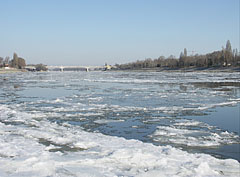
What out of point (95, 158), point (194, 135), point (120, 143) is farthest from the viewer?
point (194, 135)

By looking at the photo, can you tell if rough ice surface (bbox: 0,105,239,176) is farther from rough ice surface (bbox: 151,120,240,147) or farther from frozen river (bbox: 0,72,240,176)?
rough ice surface (bbox: 151,120,240,147)

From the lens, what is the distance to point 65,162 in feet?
19.2

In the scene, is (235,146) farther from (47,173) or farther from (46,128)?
(46,128)

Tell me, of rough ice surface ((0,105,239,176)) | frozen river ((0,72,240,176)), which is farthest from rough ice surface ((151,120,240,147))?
rough ice surface ((0,105,239,176))

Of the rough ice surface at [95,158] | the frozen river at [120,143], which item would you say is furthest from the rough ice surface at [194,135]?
the rough ice surface at [95,158]

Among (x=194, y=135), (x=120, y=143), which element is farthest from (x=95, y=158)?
(x=194, y=135)

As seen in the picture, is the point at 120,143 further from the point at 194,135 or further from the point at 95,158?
the point at 194,135

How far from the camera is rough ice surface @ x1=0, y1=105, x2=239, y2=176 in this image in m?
5.37

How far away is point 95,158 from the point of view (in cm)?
616

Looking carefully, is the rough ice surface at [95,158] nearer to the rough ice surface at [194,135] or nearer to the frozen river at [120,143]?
the frozen river at [120,143]

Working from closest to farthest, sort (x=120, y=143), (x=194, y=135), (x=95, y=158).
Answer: (x=95, y=158) < (x=120, y=143) < (x=194, y=135)

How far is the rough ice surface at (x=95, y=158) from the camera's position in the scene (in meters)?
5.37

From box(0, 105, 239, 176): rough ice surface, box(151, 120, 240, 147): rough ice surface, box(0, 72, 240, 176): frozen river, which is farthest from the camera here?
box(151, 120, 240, 147): rough ice surface

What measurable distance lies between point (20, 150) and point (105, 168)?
2.43 m
